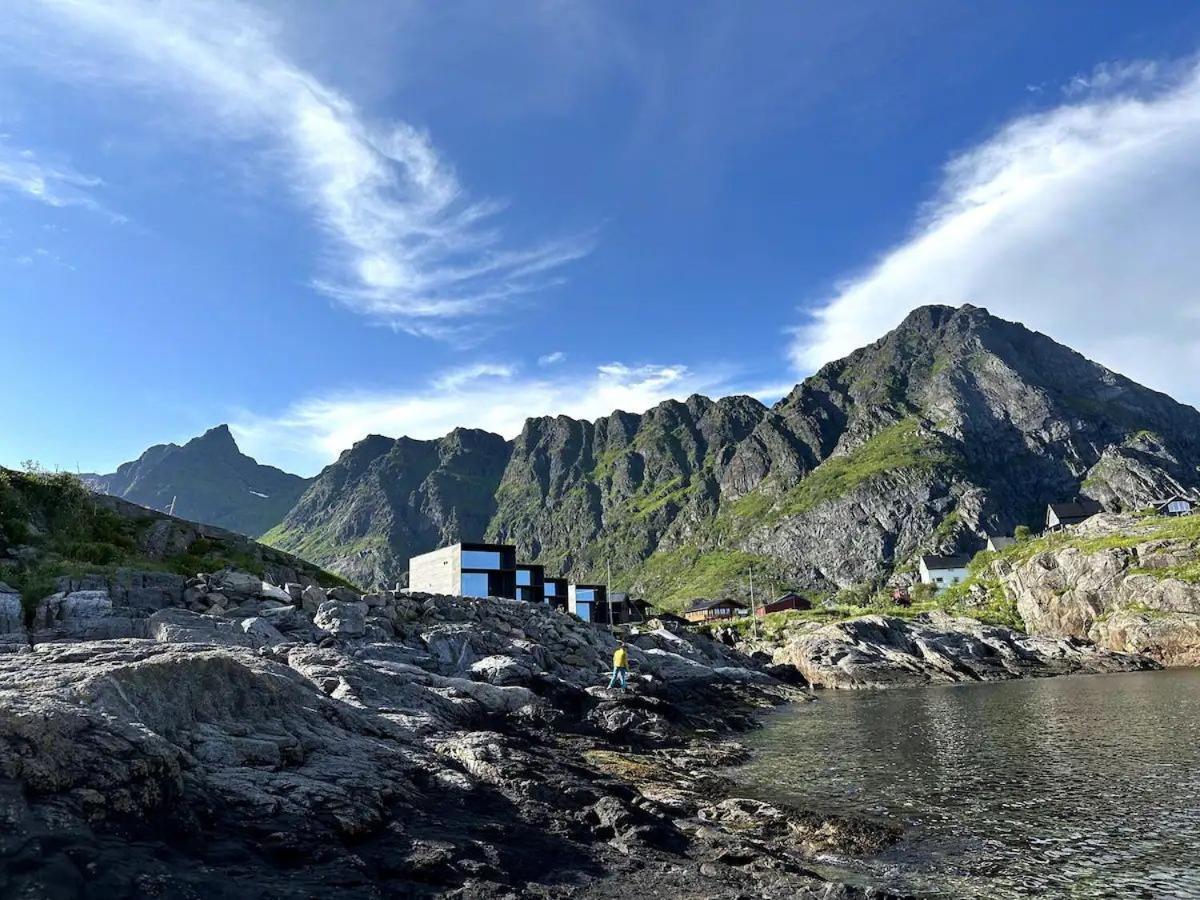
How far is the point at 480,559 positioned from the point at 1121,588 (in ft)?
324

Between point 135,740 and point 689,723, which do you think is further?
point 689,723

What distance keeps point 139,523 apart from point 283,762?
44.0 metres

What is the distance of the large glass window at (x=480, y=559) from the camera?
93875 mm

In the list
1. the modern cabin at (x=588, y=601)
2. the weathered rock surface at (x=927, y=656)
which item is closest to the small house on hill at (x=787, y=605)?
the modern cabin at (x=588, y=601)

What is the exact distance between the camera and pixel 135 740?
44.8 feet

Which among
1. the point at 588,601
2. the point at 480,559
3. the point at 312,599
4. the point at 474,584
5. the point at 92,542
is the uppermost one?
the point at 92,542

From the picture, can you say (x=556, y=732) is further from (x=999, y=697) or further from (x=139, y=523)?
(x=999, y=697)

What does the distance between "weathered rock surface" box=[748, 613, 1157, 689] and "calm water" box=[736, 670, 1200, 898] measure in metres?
34.5

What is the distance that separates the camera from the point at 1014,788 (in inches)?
1003

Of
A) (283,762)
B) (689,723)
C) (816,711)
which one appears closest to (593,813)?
(283,762)

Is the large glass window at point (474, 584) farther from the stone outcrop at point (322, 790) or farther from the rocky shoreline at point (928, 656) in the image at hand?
the stone outcrop at point (322, 790)

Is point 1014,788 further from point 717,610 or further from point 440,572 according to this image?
point 717,610

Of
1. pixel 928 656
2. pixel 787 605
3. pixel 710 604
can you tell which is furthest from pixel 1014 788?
pixel 710 604

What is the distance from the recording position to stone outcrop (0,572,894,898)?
11.7 metres
